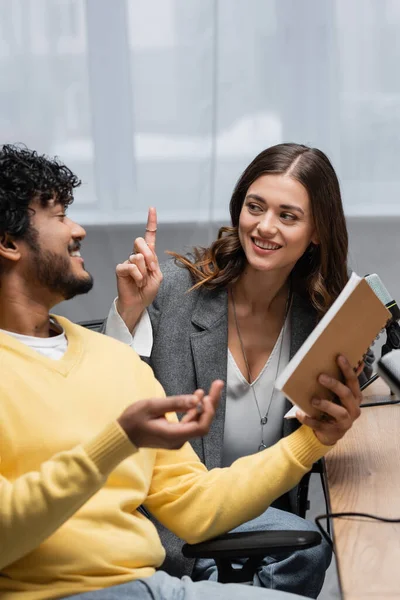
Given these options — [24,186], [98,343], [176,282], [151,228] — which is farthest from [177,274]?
[24,186]

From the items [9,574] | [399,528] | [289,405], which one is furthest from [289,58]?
[9,574]

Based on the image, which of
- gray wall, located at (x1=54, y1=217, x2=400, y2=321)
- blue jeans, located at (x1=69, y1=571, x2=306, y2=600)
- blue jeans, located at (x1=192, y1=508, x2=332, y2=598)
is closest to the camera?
blue jeans, located at (x1=69, y1=571, x2=306, y2=600)

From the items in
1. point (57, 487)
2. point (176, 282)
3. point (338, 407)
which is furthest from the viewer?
point (176, 282)

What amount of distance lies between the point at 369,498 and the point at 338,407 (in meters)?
0.20

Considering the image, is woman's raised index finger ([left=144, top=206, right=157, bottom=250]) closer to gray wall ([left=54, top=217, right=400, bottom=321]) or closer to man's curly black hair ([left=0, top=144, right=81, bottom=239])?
man's curly black hair ([left=0, top=144, right=81, bottom=239])

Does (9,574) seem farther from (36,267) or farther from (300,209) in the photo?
(300,209)

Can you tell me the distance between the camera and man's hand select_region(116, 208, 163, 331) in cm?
197

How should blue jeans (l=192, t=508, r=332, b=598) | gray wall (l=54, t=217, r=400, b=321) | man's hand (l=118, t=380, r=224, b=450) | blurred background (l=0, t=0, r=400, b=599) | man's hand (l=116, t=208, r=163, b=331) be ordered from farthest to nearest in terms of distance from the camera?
gray wall (l=54, t=217, r=400, b=321), blurred background (l=0, t=0, r=400, b=599), man's hand (l=116, t=208, r=163, b=331), blue jeans (l=192, t=508, r=332, b=598), man's hand (l=118, t=380, r=224, b=450)

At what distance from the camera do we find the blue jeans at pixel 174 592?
135cm

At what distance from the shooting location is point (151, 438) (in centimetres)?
123

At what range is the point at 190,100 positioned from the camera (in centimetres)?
308

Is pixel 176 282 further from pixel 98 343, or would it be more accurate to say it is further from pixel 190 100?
pixel 190 100

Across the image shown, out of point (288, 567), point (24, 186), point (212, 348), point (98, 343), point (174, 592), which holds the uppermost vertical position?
point (24, 186)

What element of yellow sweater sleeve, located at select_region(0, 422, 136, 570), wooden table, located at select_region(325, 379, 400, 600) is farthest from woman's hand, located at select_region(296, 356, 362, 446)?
yellow sweater sleeve, located at select_region(0, 422, 136, 570)
